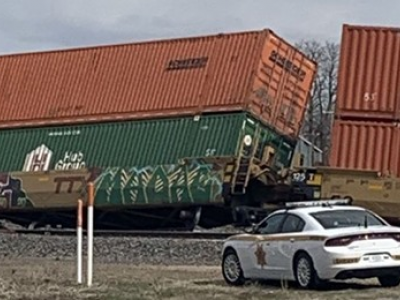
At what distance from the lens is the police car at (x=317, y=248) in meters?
15.0

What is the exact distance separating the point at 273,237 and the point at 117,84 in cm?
1658

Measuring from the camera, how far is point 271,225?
16828 millimetres

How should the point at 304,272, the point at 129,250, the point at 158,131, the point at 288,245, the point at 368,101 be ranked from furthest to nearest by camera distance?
the point at 158,131 < the point at 368,101 < the point at 129,250 < the point at 288,245 < the point at 304,272

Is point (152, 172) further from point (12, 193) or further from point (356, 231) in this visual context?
point (356, 231)

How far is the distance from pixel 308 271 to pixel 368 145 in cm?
1178

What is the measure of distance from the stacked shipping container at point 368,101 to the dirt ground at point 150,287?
7640mm

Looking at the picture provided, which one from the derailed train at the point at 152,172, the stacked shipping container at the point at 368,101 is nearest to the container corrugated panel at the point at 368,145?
the stacked shipping container at the point at 368,101

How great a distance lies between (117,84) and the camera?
1268 inches

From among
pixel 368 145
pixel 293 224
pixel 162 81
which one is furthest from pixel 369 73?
pixel 293 224

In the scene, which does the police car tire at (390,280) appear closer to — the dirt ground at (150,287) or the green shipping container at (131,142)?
the dirt ground at (150,287)

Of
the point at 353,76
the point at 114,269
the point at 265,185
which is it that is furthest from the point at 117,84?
the point at 114,269

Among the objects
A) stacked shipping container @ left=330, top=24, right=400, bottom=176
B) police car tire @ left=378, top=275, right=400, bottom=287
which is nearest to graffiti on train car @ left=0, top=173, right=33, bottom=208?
stacked shipping container @ left=330, top=24, right=400, bottom=176

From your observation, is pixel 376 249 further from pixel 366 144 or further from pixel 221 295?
pixel 366 144

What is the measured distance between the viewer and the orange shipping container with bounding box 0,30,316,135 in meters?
30.3
